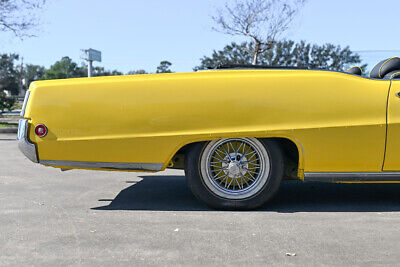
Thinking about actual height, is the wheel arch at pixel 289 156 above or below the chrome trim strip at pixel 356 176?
above

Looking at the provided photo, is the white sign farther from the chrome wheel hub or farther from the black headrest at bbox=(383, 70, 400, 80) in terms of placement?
the black headrest at bbox=(383, 70, 400, 80)

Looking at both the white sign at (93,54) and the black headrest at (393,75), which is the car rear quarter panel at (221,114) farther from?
the white sign at (93,54)

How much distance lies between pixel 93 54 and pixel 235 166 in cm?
2141

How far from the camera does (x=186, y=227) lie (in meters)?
3.92

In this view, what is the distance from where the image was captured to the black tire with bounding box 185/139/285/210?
4.39 metres

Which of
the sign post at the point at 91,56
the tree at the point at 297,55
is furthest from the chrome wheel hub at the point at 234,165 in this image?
the tree at the point at 297,55

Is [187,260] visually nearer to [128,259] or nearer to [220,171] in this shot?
[128,259]

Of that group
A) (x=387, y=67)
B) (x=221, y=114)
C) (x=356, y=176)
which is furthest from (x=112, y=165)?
(x=387, y=67)

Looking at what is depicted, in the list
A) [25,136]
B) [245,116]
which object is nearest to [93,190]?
[25,136]

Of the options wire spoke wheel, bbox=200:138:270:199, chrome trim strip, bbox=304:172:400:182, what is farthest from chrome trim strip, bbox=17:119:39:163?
chrome trim strip, bbox=304:172:400:182

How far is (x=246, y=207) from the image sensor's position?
4438mm

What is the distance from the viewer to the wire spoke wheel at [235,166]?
4.42 meters

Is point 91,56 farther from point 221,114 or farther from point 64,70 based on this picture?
point 64,70

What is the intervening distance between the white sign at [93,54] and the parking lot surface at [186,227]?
19.0 meters
